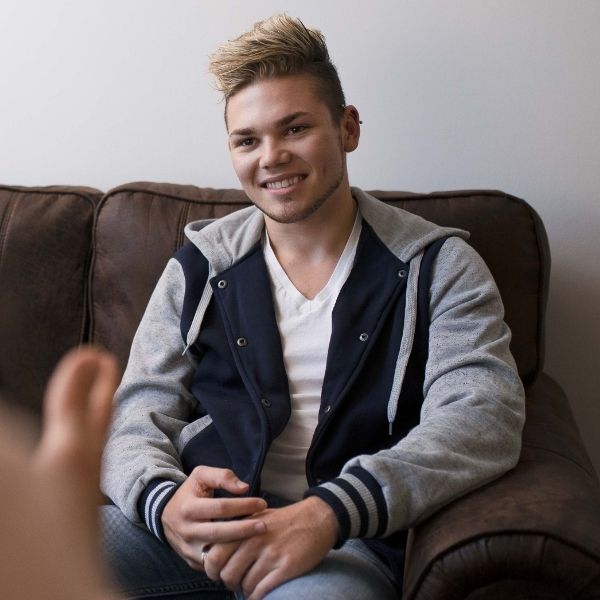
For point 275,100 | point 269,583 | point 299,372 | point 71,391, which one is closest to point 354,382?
point 299,372

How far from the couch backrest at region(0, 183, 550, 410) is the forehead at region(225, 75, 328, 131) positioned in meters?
0.30

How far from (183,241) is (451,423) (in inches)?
27.9

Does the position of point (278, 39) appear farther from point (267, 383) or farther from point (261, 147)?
point (267, 383)

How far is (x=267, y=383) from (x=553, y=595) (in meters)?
0.57

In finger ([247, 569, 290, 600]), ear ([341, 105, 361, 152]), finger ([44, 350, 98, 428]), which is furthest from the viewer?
ear ([341, 105, 361, 152])

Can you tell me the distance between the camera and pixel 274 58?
4.99ft

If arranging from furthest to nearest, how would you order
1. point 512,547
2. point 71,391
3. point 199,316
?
1. point 199,316
2. point 512,547
3. point 71,391

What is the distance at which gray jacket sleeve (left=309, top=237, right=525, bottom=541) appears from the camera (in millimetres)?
1235

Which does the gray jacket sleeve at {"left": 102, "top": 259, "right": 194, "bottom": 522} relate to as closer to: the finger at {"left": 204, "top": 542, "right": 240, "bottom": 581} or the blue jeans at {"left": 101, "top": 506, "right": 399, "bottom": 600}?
the blue jeans at {"left": 101, "top": 506, "right": 399, "bottom": 600}

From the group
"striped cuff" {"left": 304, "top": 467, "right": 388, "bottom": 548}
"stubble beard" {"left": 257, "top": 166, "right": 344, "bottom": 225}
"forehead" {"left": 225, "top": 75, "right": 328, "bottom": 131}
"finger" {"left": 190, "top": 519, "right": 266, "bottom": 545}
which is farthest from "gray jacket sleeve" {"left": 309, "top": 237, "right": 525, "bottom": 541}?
"forehead" {"left": 225, "top": 75, "right": 328, "bottom": 131}

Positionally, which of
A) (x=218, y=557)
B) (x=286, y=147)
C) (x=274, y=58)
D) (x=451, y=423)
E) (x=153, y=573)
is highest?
(x=274, y=58)

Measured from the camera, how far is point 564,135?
1859 mm

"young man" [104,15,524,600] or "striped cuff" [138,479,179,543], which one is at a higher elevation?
"young man" [104,15,524,600]

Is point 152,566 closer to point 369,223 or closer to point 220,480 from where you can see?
point 220,480
